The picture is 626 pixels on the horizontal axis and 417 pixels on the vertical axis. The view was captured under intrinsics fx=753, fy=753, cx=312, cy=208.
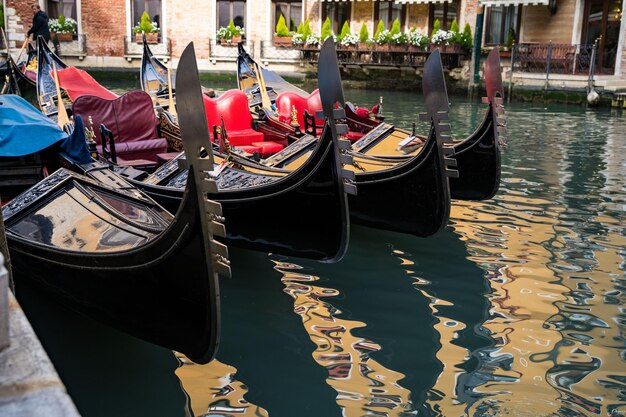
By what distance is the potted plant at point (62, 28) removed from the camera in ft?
42.4

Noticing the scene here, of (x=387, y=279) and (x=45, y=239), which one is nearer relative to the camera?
(x=45, y=239)

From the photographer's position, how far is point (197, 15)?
13.6 metres

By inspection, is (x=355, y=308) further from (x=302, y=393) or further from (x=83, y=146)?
(x=83, y=146)

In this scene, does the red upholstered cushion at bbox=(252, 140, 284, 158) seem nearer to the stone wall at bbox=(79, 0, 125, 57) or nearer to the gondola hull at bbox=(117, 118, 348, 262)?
the gondola hull at bbox=(117, 118, 348, 262)

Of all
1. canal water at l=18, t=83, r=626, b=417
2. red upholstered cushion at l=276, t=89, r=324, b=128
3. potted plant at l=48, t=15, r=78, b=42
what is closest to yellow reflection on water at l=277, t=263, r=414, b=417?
canal water at l=18, t=83, r=626, b=417

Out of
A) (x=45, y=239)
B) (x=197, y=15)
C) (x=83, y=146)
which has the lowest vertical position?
(x=45, y=239)

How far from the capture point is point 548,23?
36.2 feet

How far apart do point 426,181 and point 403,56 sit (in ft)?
30.1

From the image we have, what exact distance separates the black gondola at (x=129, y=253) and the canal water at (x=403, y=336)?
94 millimetres

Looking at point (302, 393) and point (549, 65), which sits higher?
point (549, 65)

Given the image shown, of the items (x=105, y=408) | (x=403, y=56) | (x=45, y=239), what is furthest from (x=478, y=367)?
(x=403, y=56)

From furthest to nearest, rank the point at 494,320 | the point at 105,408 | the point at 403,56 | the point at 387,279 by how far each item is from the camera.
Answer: the point at 403,56
the point at 387,279
the point at 494,320
the point at 105,408

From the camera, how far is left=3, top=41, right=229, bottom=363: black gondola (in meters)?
1.68

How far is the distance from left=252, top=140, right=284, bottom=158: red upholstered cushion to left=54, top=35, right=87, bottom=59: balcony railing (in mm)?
9849
